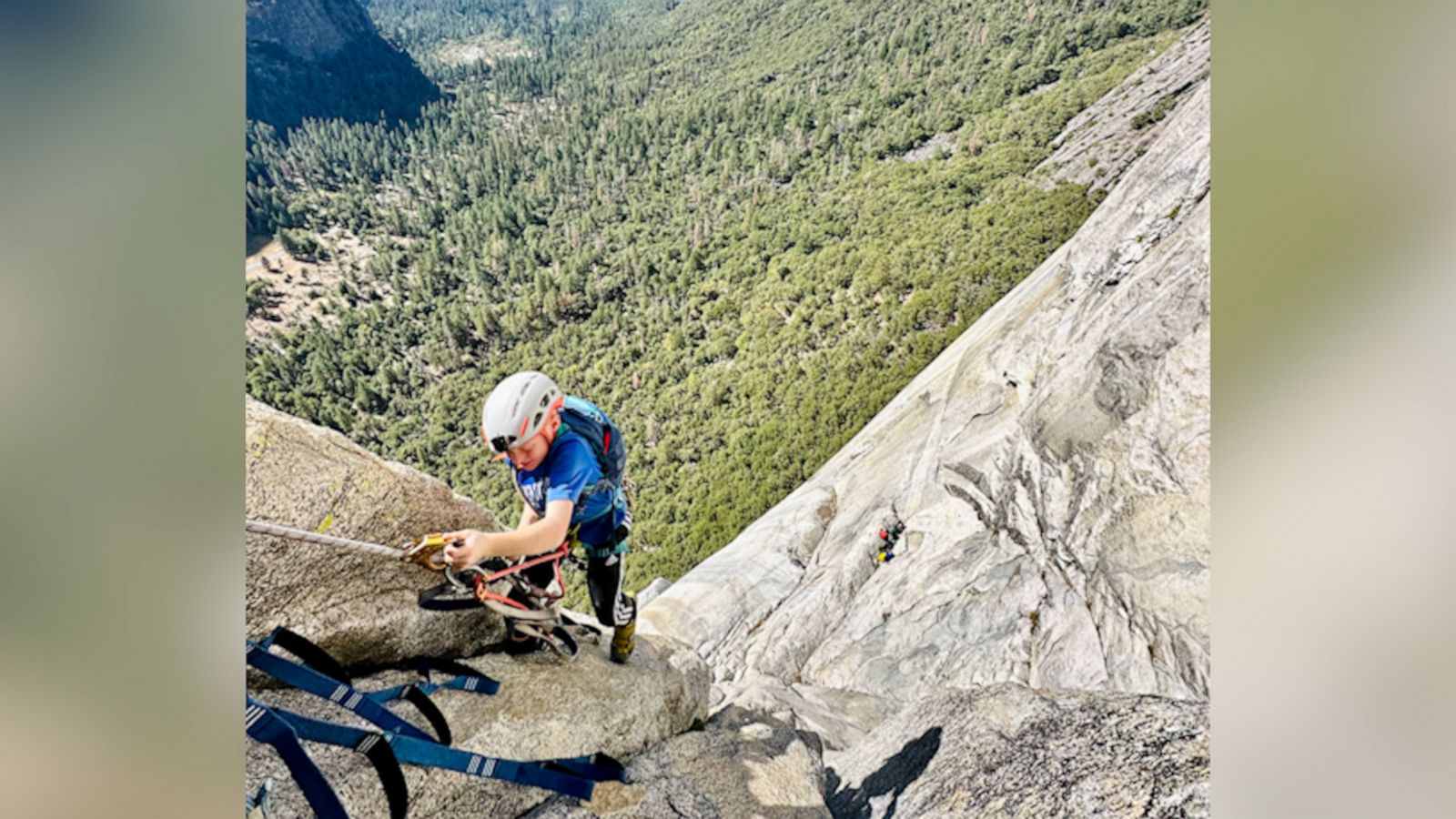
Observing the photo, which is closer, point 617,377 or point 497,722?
point 497,722

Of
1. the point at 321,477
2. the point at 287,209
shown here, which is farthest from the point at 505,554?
the point at 287,209

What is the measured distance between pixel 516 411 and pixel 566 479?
0.39 metres

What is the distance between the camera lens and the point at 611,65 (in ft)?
111

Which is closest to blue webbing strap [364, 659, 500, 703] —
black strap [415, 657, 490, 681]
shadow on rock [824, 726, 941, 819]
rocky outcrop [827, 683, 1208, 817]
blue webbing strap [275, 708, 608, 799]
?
black strap [415, 657, 490, 681]

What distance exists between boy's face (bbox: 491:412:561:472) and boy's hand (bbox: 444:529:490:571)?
419mm

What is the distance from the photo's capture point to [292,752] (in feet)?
5.80

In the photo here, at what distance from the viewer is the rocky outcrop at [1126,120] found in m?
16.3

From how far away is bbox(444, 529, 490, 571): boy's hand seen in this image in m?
2.71

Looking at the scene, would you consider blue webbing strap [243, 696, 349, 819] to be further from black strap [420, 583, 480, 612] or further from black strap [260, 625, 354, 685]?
black strap [420, 583, 480, 612]

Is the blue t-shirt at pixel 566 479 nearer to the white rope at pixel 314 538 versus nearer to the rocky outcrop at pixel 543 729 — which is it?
the white rope at pixel 314 538
